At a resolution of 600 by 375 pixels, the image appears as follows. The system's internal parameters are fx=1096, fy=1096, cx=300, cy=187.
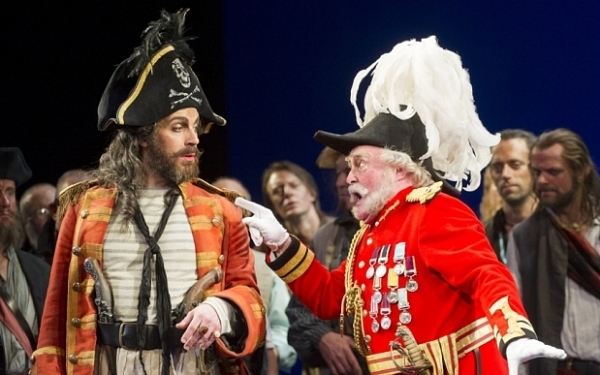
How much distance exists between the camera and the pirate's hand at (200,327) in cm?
328

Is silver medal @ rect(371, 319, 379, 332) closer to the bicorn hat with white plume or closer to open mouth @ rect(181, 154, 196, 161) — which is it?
the bicorn hat with white plume

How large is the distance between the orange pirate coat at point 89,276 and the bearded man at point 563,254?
64.0 inches

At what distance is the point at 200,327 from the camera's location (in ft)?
10.8

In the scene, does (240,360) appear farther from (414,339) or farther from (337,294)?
(414,339)

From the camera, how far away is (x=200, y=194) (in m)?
3.63

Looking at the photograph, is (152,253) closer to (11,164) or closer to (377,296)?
(377,296)

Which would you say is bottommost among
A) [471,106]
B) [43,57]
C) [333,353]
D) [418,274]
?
[333,353]

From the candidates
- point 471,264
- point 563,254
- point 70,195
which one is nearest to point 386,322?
point 471,264

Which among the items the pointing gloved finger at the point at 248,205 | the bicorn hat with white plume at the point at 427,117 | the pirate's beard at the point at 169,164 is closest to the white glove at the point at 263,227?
the pointing gloved finger at the point at 248,205

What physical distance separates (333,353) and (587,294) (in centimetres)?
113

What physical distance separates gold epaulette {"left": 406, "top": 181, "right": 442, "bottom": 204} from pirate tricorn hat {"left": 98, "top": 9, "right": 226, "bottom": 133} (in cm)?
75

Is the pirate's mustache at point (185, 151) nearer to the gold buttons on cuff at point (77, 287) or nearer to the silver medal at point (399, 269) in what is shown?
the gold buttons on cuff at point (77, 287)

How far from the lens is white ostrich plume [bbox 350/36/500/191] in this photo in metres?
3.54

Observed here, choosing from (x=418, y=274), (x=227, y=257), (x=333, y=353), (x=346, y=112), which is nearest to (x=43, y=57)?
(x=346, y=112)
